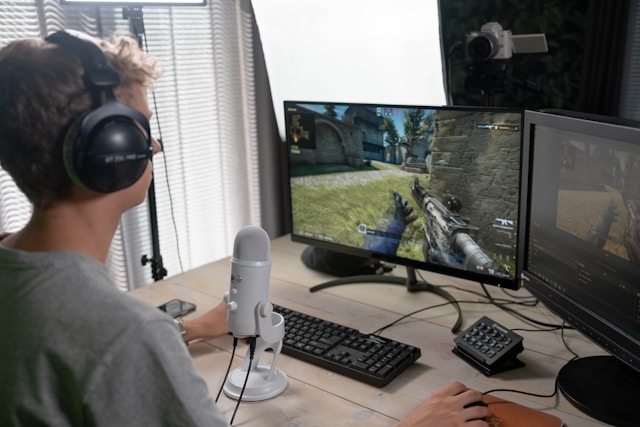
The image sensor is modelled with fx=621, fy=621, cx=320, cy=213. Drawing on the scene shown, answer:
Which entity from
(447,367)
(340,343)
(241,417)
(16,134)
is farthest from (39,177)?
(447,367)

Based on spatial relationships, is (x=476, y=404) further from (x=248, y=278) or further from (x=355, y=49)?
(x=355, y=49)

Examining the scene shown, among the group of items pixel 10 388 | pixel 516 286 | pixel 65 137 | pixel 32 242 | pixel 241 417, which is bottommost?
pixel 241 417

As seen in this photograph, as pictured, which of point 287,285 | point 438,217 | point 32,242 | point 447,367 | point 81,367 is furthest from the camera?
point 287,285

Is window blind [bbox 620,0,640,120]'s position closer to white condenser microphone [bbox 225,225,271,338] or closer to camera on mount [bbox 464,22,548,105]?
camera on mount [bbox 464,22,548,105]

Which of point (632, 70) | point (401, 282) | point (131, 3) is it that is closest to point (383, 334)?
point (401, 282)

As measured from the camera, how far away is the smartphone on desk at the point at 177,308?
58.4 inches

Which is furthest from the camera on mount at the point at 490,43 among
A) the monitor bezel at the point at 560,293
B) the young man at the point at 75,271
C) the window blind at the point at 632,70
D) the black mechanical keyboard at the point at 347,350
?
the young man at the point at 75,271

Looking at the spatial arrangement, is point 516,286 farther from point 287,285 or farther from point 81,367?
point 81,367

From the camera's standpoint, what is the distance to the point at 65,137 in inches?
30.1

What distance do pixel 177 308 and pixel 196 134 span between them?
1017mm

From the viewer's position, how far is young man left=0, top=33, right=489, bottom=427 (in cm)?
70

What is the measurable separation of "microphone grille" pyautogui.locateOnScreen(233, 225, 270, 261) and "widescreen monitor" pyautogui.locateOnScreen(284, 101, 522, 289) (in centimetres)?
46

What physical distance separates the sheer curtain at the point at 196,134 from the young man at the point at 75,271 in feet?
4.22

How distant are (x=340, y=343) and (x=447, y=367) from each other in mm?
220
